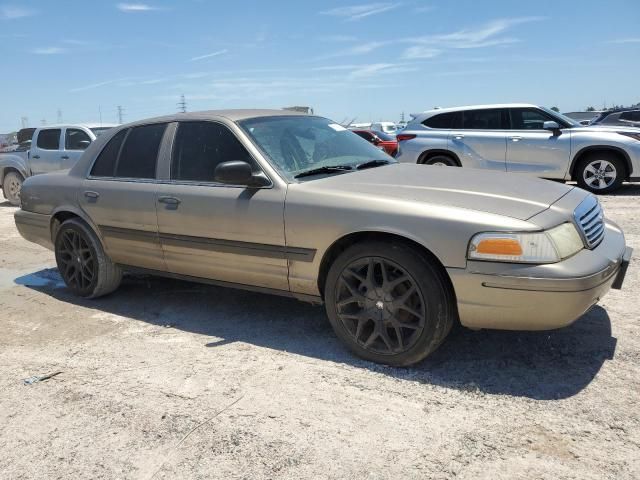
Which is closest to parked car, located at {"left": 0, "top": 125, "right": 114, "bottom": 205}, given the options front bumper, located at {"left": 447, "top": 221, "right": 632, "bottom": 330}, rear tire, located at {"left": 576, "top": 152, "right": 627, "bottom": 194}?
rear tire, located at {"left": 576, "top": 152, "right": 627, "bottom": 194}

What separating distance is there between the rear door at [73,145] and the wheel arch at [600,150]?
9100 mm

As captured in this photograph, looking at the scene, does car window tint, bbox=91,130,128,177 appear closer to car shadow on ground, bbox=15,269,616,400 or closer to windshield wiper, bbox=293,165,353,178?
car shadow on ground, bbox=15,269,616,400

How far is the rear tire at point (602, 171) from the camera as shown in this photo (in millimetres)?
9523

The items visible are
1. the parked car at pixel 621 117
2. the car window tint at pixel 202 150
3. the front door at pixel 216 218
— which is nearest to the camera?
the front door at pixel 216 218

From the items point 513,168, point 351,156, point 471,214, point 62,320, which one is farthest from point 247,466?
point 513,168

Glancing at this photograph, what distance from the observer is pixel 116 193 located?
14.7ft

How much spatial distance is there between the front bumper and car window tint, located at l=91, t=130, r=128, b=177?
10.2 ft

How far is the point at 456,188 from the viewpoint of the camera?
131 inches

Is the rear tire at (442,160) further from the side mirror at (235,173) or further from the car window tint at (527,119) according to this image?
the side mirror at (235,173)

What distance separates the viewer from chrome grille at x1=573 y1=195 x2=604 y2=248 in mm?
3141

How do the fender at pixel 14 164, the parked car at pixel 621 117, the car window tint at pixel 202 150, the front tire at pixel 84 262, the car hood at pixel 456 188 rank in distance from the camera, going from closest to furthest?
the car hood at pixel 456 188
the car window tint at pixel 202 150
the front tire at pixel 84 262
the fender at pixel 14 164
the parked car at pixel 621 117

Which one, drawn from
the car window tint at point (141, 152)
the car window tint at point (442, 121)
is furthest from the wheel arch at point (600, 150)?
the car window tint at point (141, 152)

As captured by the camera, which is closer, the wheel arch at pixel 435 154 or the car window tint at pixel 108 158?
the car window tint at pixel 108 158

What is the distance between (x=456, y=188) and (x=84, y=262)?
336 centimetres
